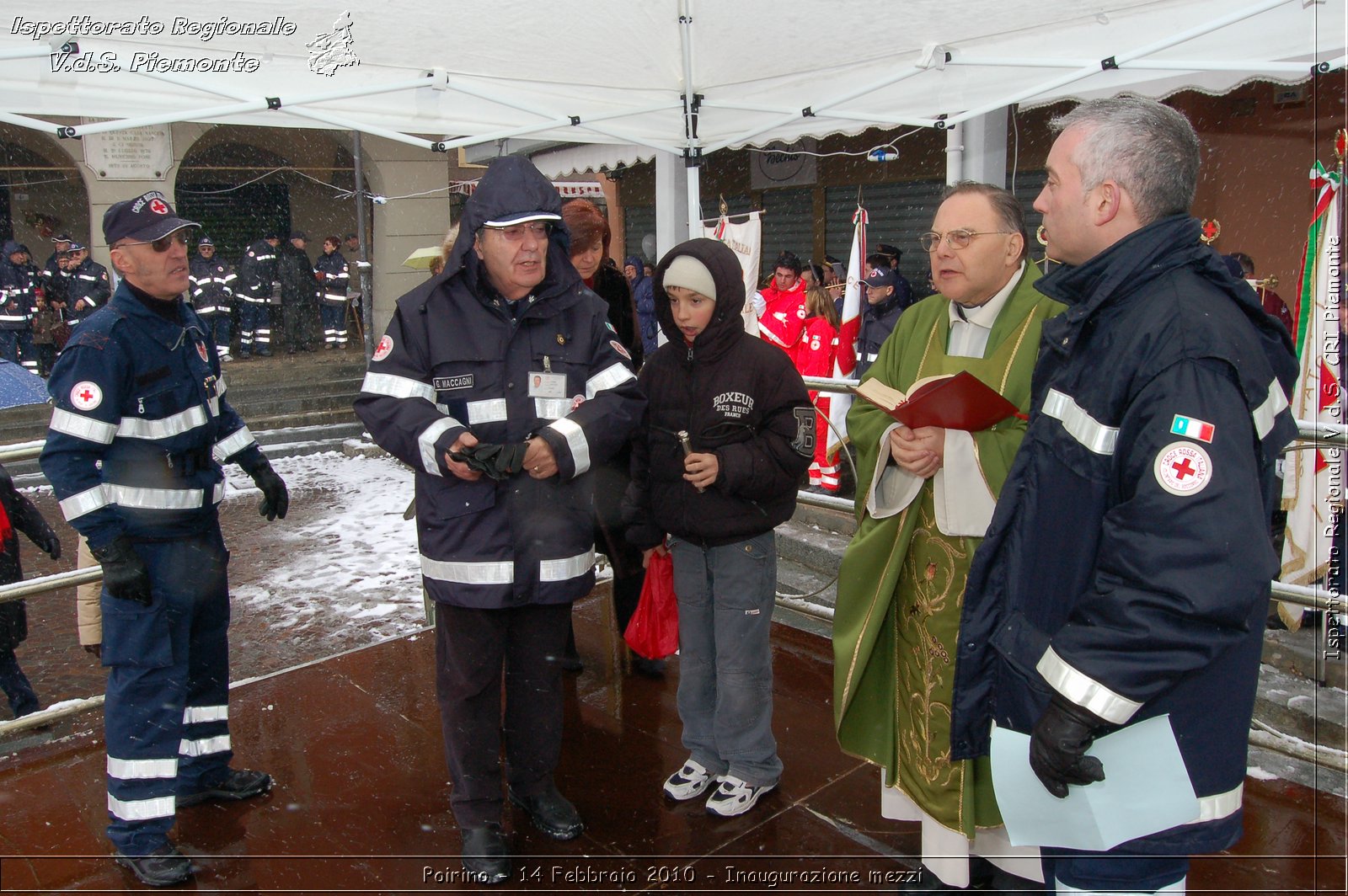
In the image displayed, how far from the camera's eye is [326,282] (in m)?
17.7

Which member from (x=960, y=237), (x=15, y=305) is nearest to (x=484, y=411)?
(x=960, y=237)

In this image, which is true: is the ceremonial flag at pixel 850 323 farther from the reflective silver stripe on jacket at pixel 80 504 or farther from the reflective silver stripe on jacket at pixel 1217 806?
the reflective silver stripe on jacket at pixel 1217 806

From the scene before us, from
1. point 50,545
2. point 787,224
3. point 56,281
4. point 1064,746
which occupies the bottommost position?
point 50,545

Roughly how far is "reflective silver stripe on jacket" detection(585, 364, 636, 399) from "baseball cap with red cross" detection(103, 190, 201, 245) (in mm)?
1445

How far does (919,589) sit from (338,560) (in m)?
6.25

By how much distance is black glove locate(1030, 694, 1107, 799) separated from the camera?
63.4 inches

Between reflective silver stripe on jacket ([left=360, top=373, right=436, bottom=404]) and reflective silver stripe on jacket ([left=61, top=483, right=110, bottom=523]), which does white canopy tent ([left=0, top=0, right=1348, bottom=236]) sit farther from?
reflective silver stripe on jacket ([left=360, top=373, right=436, bottom=404])

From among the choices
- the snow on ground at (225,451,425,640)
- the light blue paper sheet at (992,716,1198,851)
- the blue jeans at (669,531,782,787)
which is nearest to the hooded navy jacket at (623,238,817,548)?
the blue jeans at (669,531,782,787)

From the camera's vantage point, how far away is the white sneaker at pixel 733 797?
3084mm

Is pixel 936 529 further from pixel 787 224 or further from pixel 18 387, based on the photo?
pixel 787 224

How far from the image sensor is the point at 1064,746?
162cm

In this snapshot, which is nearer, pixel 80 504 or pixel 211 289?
pixel 80 504

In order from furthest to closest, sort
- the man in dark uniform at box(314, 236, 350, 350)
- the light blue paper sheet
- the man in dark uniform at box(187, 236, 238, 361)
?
the man in dark uniform at box(314, 236, 350, 350), the man in dark uniform at box(187, 236, 238, 361), the light blue paper sheet

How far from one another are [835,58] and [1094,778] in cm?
418
